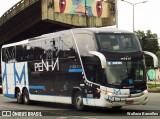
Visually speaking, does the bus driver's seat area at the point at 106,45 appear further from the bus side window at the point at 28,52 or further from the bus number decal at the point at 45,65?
the bus side window at the point at 28,52

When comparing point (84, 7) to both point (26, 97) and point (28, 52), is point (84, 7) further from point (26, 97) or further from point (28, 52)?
point (28, 52)

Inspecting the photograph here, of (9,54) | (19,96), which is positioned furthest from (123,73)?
(9,54)

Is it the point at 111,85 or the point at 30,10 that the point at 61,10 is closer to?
the point at 30,10

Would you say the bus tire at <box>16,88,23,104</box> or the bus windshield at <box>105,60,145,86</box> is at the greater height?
the bus windshield at <box>105,60,145,86</box>

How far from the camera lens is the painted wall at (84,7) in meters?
60.3

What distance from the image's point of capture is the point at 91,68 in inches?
736

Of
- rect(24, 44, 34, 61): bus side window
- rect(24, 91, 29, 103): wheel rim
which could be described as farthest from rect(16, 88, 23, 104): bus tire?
rect(24, 44, 34, 61): bus side window

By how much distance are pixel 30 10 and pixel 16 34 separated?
8.05 m

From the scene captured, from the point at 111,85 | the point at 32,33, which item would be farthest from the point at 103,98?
the point at 32,33

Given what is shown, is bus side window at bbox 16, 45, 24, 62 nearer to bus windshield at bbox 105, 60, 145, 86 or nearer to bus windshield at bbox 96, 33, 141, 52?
bus windshield at bbox 96, 33, 141, 52

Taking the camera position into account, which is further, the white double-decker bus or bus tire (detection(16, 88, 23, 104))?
bus tire (detection(16, 88, 23, 104))

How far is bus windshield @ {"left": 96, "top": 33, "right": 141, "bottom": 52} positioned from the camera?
1850cm

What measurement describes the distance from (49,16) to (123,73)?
3789 cm

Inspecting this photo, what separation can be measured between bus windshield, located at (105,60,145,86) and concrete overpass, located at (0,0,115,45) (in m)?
35.5
